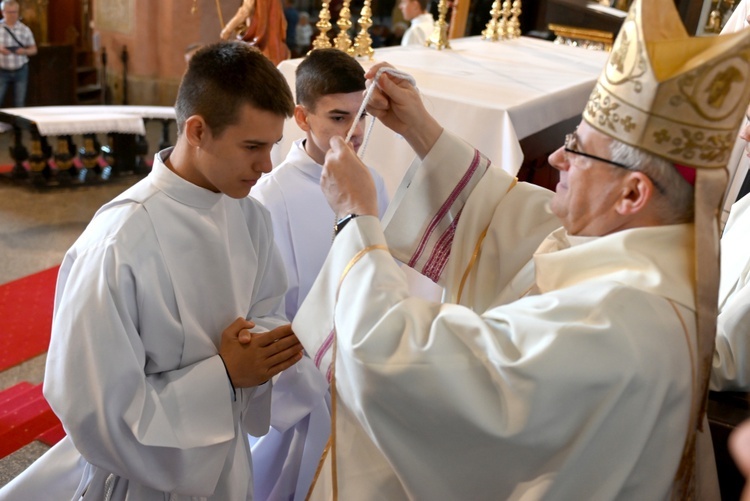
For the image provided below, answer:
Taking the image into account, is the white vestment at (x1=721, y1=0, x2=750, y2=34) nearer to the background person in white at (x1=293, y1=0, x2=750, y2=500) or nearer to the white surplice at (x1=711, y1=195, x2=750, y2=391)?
the white surplice at (x1=711, y1=195, x2=750, y2=391)

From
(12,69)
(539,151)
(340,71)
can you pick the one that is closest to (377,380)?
(340,71)

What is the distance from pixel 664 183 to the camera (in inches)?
57.6

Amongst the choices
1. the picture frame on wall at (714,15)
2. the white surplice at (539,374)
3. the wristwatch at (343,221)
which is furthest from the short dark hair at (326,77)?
the picture frame on wall at (714,15)

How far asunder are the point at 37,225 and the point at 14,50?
11.6 ft

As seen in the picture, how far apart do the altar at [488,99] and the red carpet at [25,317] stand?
1.72 meters

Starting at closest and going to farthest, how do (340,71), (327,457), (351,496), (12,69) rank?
(351,496)
(327,457)
(340,71)
(12,69)

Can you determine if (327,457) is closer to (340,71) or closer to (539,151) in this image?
(340,71)

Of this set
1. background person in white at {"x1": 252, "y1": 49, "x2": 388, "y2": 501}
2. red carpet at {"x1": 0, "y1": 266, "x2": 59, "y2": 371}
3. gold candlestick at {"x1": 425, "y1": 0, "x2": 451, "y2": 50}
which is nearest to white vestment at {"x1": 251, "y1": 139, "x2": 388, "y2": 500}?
background person in white at {"x1": 252, "y1": 49, "x2": 388, "y2": 501}

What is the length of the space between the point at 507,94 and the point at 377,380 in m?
2.37

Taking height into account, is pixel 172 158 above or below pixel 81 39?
above

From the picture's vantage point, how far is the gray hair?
1.45m

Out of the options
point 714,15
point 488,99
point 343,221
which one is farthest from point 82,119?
point 714,15

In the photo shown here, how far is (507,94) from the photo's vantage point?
11.4 feet

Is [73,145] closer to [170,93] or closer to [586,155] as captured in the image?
[170,93]
